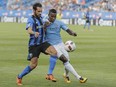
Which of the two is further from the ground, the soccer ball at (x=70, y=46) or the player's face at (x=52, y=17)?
the player's face at (x=52, y=17)

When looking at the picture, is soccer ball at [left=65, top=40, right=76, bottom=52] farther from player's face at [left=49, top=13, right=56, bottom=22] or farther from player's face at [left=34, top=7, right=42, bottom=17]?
player's face at [left=34, top=7, right=42, bottom=17]

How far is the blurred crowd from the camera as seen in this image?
6425cm

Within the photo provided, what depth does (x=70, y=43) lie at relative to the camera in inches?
509

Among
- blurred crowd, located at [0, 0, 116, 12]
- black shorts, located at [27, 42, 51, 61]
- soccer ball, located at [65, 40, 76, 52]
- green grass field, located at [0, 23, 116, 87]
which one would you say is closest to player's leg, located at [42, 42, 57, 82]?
black shorts, located at [27, 42, 51, 61]

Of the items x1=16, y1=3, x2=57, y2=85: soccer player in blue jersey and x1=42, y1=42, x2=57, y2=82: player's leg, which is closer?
x1=16, y1=3, x2=57, y2=85: soccer player in blue jersey

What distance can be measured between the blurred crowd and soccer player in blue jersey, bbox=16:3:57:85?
166ft

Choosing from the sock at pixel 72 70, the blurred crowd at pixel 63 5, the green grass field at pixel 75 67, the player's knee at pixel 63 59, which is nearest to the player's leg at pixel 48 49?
the player's knee at pixel 63 59

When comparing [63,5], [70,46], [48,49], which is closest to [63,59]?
[48,49]

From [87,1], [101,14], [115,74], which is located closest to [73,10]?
[87,1]

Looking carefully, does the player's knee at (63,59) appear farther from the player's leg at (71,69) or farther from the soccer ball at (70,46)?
the soccer ball at (70,46)

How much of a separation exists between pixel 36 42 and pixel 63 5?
57953 millimetres

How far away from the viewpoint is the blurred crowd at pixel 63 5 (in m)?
64.2

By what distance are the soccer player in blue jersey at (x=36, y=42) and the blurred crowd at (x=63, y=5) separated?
5067 centimetres

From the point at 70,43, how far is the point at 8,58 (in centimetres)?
680
